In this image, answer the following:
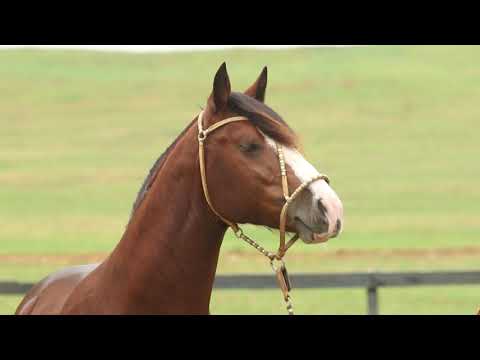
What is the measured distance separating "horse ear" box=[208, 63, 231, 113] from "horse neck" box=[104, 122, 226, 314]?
0.50ft

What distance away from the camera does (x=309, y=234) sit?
3789mm

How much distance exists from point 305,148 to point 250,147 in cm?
2812

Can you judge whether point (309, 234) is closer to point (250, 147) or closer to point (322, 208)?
point (322, 208)

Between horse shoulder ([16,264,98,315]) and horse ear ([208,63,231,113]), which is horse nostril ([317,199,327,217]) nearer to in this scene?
horse ear ([208,63,231,113])

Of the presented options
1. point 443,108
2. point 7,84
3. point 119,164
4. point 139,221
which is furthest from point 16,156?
point 139,221

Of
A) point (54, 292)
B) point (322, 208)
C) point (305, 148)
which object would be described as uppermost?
point (305, 148)

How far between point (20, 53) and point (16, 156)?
1098 inches

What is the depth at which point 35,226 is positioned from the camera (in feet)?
97.6

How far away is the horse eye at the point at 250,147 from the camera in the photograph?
13.1ft

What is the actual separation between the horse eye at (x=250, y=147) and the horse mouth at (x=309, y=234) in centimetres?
35

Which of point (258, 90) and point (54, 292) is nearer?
point (258, 90)

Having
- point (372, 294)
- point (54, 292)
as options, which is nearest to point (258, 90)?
point (54, 292)

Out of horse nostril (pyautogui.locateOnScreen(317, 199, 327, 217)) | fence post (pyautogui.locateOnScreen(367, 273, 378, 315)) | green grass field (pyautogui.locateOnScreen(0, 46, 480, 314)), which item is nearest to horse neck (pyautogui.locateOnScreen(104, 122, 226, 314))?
horse nostril (pyautogui.locateOnScreen(317, 199, 327, 217))

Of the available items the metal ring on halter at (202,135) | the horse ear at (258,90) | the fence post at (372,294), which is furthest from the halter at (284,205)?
the fence post at (372,294)
